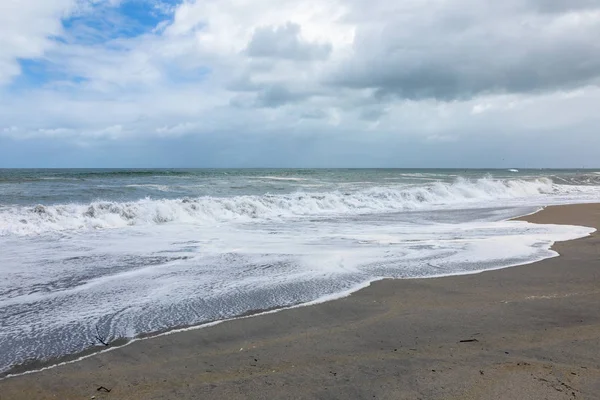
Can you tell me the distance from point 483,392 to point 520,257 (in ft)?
18.6

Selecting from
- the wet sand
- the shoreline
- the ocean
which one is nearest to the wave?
the ocean

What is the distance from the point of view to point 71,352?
3.98 meters

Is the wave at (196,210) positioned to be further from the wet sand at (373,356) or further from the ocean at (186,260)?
the wet sand at (373,356)

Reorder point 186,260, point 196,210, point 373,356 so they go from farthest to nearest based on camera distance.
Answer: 1. point 196,210
2. point 186,260
3. point 373,356

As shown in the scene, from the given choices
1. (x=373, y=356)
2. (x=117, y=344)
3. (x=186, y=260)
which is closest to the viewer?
(x=373, y=356)

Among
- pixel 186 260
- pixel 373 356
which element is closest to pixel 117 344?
pixel 373 356

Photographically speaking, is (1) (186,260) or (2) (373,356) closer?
(2) (373,356)

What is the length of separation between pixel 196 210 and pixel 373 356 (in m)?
14.1

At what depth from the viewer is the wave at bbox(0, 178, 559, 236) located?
13812 millimetres

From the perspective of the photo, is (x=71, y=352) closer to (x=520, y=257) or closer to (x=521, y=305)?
(x=521, y=305)

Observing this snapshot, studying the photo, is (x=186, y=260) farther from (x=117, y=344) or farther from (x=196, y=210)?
(x=196, y=210)

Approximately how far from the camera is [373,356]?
3.80 metres

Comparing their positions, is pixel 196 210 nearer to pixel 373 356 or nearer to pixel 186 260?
pixel 186 260

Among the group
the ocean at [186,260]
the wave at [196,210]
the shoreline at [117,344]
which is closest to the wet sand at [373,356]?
the shoreline at [117,344]
